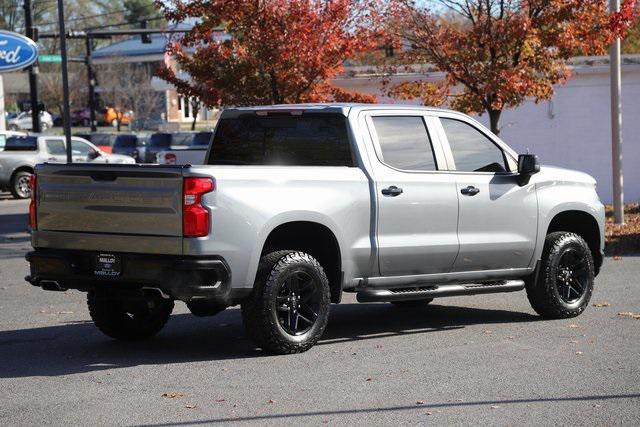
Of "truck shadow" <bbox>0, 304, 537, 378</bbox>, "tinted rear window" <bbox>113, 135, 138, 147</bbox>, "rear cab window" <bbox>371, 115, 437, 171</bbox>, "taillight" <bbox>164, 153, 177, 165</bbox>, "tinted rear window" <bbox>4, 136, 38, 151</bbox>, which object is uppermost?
"rear cab window" <bbox>371, 115, 437, 171</bbox>

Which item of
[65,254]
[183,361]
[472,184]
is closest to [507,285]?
[472,184]

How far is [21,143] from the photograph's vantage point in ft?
107

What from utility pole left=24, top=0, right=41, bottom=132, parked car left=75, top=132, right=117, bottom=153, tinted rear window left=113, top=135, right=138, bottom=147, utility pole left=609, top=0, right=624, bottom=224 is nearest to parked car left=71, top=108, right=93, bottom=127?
parked car left=75, top=132, right=117, bottom=153

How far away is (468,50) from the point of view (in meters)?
20.6

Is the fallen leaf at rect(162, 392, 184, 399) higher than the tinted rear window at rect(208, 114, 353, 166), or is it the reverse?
the tinted rear window at rect(208, 114, 353, 166)

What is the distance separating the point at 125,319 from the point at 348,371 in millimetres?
2500

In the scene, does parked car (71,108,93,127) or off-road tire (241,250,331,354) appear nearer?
off-road tire (241,250,331,354)

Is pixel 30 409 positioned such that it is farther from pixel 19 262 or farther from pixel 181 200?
pixel 19 262

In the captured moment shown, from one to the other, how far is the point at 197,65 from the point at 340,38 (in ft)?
9.61

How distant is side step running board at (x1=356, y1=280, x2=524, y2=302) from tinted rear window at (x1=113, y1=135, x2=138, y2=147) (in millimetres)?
37261

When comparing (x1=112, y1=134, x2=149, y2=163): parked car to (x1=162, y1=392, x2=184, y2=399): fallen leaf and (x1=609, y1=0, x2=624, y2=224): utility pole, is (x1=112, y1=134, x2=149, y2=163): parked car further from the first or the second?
(x1=162, y1=392, x2=184, y2=399): fallen leaf

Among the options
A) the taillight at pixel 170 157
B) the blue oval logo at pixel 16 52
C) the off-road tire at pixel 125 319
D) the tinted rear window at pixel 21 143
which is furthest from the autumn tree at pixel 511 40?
the blue oval logo at pixel 16 52

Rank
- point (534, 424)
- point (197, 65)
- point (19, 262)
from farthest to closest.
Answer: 1. point (197, 65)
2. point (19, 262)
3. point (534, 424)

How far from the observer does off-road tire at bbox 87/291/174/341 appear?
33.2ft
